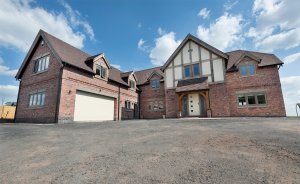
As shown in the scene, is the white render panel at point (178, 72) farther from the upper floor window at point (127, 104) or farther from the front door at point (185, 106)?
the upper floor window at point (127, 104)

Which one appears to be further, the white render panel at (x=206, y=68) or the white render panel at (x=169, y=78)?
the white render panel at (x=169, y=78)

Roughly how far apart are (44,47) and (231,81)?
21126mm

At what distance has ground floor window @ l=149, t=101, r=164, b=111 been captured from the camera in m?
23.4

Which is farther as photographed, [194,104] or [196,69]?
[196,69]

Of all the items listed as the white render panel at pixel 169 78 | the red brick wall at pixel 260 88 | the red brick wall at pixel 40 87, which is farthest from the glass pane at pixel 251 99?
the red brick wall at pixel 40 87

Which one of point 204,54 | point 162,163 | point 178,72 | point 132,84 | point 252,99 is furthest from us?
point 132,84

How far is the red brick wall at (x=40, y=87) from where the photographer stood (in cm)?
1459

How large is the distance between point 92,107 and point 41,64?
7.26 m

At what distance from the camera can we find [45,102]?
15078 millimetres

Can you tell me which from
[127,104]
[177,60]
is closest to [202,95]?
[177,60]

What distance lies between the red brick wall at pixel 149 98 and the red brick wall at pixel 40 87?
13189 millimetres

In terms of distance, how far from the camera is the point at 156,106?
23.8m

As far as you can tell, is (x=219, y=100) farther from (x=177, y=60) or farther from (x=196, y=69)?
(x=177, y=60)

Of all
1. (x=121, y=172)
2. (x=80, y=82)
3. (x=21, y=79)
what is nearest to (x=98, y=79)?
(x=80, y=82)
